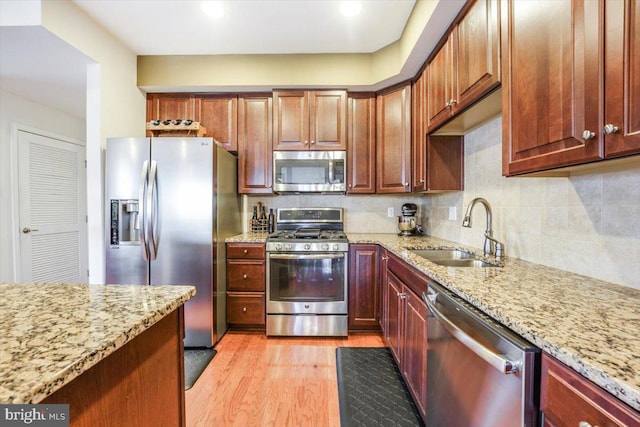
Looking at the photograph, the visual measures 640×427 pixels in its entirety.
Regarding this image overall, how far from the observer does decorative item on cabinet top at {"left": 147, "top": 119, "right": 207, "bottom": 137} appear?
253cm

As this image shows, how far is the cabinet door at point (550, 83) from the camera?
836mm

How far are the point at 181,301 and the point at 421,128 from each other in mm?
2183

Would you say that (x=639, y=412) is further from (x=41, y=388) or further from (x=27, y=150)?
(x=27, y=150)

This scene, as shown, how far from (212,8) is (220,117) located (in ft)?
3.21

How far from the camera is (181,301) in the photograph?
0.90m

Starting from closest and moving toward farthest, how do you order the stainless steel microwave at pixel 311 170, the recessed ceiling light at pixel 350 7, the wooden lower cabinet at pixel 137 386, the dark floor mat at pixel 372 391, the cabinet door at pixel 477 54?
the wooden lower cabinet at pixel 137 386 < the cabinet door at pixel 477 54 < the dark floor mat at pixel 372 391 < the recessed ceiling light at pixel 350 7 < the stainless steel microwave at pixel 311 170

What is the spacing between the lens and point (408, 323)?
1.68 m

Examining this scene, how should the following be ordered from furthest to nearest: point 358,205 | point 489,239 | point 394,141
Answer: point 358,205 < point 394,141 < point 489,239

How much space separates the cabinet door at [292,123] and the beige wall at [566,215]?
1509 mm

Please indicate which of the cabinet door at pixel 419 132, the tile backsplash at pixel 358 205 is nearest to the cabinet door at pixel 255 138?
the tile backsplash at pixel 358 205

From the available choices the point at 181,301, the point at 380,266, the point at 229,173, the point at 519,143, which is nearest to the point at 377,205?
the point at 380,266

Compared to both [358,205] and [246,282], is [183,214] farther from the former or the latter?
[358,205]

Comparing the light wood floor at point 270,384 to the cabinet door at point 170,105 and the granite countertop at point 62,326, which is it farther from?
the cabinet door at point 170,105

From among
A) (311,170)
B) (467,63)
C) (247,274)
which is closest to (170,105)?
(311,170)
